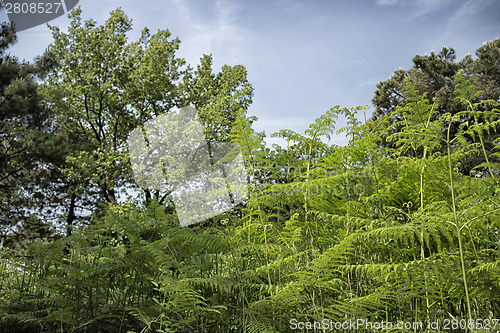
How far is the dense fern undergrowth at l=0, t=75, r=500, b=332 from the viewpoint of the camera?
1721mm

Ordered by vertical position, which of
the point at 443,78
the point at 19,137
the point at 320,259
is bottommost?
the point at 320,259

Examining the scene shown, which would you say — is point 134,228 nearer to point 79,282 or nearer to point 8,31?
point 79,282

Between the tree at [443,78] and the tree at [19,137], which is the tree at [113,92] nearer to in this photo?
the tree at [19,137]

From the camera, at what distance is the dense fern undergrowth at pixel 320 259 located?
1.72 metres

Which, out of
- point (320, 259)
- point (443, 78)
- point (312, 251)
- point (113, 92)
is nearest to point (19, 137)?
point (113, 92)

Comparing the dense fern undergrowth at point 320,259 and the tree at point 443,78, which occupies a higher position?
the tree at point 443,78

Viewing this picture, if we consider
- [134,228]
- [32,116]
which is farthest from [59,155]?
[134,228]

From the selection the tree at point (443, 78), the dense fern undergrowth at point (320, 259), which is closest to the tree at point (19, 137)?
the dense fern undergrowth at point (320, 259)

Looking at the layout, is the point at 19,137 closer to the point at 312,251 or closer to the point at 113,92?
the point at 113,92

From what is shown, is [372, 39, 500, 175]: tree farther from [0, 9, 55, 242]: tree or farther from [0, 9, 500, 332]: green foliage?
[0, 9, 55, 242]: tree

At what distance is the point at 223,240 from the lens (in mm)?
2281

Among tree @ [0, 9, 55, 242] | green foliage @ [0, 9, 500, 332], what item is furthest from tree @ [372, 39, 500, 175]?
tree @ [0, 9, 55, 242]

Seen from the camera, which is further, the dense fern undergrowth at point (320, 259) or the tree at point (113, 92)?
the tree at point (113, 92)

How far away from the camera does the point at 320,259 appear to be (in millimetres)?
1693
